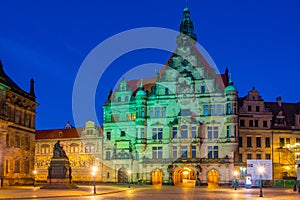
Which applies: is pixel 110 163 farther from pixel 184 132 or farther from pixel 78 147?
pixel 184 132

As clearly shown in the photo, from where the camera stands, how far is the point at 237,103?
67438 mm

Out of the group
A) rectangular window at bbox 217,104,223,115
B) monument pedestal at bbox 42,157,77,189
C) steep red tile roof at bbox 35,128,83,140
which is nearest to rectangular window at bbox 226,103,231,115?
rectangular window at bbox 217,104,223,115

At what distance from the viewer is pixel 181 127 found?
6831 cm

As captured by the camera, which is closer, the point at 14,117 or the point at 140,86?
the point at 14,117

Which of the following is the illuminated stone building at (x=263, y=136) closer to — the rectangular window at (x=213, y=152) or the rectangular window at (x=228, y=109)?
the rectangular window at (x=213, y=152)

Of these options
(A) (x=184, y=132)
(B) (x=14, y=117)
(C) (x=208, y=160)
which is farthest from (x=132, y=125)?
(B) (x=14, y=117)

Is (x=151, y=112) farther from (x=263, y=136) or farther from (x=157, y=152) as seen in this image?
(x=263, y=136)

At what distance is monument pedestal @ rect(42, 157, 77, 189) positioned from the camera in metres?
46.2

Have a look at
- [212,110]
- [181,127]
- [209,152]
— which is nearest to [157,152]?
[181,127]

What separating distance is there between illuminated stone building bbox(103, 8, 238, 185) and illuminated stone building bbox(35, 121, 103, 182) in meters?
4.76

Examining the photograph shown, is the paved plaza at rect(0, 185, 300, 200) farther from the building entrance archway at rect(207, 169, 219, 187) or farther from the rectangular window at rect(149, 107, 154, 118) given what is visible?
the rectangular window at rect(149, 107, 154, 118)

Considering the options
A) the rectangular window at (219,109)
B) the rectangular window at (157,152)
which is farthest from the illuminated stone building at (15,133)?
the rectangular window at (219,109)

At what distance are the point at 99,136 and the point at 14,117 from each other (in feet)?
66.2

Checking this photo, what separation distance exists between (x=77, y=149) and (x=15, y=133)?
2051 centimetres
